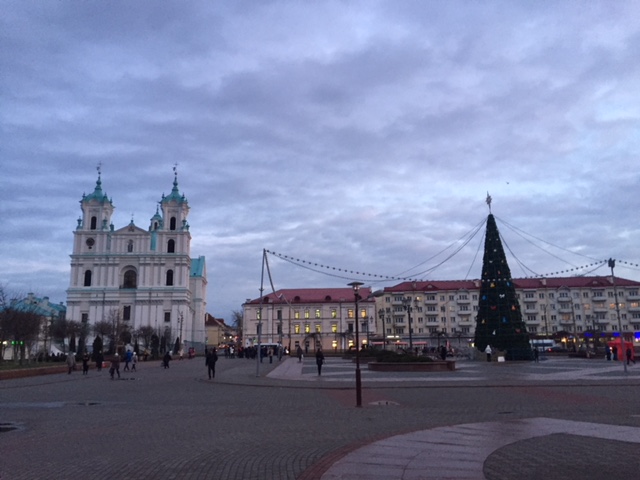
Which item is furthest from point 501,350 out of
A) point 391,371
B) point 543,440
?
point 543,440

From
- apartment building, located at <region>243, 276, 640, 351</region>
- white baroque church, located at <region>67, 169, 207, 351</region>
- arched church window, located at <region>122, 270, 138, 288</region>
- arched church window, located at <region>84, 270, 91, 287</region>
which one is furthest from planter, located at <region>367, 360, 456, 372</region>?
arched church window, located at <region>84, 270, 91, 287</region>

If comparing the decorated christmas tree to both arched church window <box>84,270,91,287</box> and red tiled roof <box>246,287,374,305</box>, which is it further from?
arched church window <box>84,270,91,287</box>

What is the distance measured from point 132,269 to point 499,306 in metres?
88.8

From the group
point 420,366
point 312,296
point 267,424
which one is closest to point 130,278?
point 312,296

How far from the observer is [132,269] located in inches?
4678

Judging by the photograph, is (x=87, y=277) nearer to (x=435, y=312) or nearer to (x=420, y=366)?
→ (x=435, y=312)

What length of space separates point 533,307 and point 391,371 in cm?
8598

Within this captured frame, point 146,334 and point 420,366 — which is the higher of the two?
point 146,334

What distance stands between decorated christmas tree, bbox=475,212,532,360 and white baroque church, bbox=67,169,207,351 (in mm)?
74849

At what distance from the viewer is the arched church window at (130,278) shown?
118375 millimetres

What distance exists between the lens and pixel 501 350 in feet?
165

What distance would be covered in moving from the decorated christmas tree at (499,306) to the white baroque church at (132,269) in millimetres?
74849

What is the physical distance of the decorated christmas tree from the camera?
49.1 metres

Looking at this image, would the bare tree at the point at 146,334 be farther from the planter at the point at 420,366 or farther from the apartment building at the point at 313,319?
the planter at the point at 420,366
